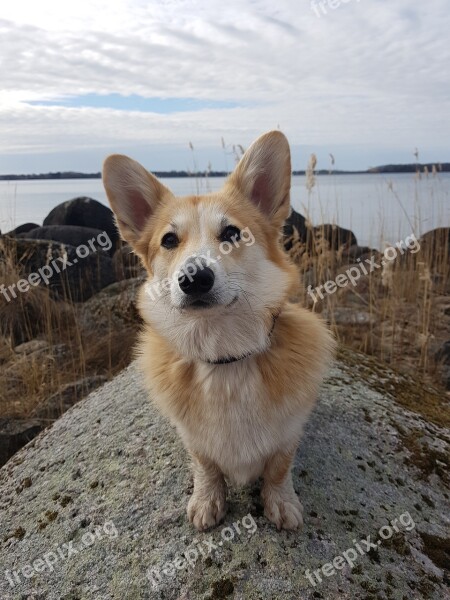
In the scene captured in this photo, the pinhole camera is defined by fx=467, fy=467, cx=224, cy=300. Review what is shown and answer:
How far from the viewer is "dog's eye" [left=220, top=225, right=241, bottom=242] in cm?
223

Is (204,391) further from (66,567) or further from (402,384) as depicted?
(402,384)

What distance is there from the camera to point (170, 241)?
231cm

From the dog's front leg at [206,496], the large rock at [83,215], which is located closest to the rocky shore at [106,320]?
the dog's front leg at [206,496]

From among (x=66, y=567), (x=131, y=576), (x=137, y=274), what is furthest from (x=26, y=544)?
(x=137, y=274)

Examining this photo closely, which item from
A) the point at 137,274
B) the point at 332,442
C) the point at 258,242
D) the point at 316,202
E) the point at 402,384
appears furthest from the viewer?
the point at 137,274

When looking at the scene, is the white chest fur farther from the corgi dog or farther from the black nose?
the black nose

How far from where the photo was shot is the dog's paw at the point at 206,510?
2.00 metres

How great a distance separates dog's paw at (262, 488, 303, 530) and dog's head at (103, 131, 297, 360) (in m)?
0.64

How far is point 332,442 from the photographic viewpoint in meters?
2.50

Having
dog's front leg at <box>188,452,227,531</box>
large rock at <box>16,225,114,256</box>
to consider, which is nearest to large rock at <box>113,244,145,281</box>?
large rock at <box>16,225,114,256</box>

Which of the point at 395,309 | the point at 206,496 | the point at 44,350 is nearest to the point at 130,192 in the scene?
the point at 206,496

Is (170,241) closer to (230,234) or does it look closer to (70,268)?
(230,234)

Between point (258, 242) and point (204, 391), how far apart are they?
777 millimetres

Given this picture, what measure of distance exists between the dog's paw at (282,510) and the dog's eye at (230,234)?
1153 millimetres
